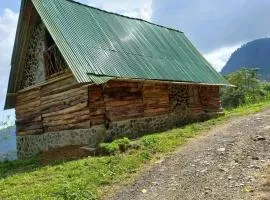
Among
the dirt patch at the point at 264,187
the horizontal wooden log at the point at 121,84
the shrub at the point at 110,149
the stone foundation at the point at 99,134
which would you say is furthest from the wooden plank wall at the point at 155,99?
the dirt patch at the point at 264,187

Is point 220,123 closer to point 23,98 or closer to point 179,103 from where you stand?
point 179,103

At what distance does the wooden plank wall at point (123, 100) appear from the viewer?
17219 mm

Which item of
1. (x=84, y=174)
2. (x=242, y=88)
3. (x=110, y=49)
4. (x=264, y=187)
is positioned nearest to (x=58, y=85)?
(x=110, y=49)

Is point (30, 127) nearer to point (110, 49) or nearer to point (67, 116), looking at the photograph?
point (67, 116)

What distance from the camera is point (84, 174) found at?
1178 centimetres

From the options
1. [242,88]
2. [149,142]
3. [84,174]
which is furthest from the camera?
[242,88]

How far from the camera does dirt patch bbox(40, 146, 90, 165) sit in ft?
49.6

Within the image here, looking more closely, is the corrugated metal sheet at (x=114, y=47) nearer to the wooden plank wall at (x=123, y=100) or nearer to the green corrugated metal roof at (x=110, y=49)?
the green corrugated metal roof at (x=110, y=49)

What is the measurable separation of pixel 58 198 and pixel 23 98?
495 inches

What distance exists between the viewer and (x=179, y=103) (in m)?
21.6

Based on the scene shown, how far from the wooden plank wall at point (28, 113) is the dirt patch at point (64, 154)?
3.02 m

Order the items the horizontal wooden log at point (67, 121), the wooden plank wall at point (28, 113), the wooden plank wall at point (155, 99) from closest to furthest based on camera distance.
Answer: the horizontal wooden log at point (67, 121) < the wooden plank wall at point (155, 99) < the wooden plank wall at point (28, 113)

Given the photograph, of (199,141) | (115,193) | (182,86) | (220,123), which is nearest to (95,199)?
(115,193)

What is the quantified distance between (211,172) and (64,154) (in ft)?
24.3
